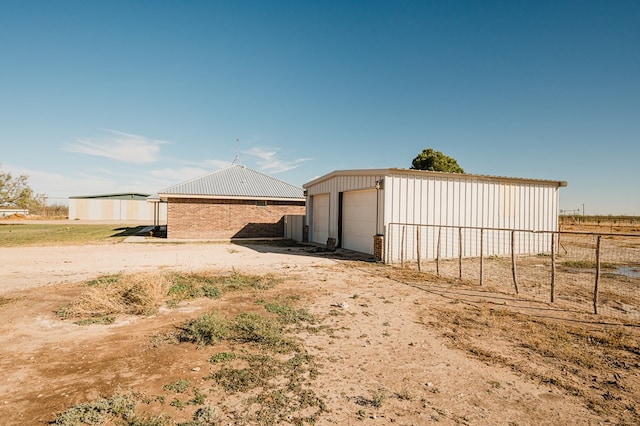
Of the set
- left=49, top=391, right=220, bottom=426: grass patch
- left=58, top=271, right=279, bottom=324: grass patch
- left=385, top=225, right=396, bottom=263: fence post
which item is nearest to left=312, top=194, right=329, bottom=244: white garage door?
left=385, top=225, right=396, bottom=263: fence post

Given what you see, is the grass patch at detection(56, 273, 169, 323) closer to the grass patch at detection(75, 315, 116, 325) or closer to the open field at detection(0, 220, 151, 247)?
the grass patch at detection(75, 315, 116, 325)

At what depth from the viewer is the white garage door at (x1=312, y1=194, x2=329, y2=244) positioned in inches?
677

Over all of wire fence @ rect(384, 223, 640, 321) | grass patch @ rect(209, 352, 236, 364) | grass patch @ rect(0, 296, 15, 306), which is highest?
wire fence @ rect(384, 223, 640, 321)

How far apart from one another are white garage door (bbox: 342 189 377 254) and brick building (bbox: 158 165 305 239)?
27.9ft

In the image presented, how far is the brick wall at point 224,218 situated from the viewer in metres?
21.0

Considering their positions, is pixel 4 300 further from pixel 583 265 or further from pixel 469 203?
pixel 583 265

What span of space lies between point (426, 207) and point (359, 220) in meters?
2.86

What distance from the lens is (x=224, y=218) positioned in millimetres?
21828

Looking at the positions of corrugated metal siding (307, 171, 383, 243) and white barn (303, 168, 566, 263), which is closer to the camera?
white barn (303, 168, 566, 263)

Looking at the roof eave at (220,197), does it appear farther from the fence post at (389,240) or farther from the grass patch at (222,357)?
the grass patch at (222,357)

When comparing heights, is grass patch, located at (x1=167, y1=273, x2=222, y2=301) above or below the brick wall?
below

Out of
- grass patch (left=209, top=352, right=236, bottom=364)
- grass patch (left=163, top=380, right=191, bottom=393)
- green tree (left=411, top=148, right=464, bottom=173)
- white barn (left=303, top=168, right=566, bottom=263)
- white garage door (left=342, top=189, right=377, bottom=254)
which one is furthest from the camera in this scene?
green tree (left=411, top=148, right=464, bottom=173)

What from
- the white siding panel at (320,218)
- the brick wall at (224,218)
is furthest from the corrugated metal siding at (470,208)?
the brick wall at (224,218)

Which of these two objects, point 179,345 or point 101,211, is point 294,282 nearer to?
point 179,345
